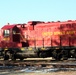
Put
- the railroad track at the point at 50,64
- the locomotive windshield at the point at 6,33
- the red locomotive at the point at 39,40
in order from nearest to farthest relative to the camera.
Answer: the railroad track at the point at 50,64 → the red locomotive at the point at 39,40 → the locomotive windshield at the point at 6,33

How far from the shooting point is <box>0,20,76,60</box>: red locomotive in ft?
78.1

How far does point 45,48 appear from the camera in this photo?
24234 mm

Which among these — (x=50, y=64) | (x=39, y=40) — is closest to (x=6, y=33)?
(x=39, y=40)

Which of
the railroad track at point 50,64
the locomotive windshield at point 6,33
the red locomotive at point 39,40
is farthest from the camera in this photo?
the locomotive windshield at point 6,33

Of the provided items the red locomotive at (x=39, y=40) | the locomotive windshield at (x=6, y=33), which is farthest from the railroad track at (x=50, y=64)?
the locomotive windshield at (x=6, y=33)

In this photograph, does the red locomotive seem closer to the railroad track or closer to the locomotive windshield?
the locomotive windshield

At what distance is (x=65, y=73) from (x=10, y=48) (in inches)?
491

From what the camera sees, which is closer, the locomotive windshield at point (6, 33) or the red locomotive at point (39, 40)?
the red locomotive at point (39, 40)

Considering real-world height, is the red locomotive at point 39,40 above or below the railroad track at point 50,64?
above

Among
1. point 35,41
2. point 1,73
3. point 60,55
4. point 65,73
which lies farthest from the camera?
point 35,41

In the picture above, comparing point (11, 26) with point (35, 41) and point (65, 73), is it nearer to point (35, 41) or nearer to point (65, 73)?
point (35, 41)

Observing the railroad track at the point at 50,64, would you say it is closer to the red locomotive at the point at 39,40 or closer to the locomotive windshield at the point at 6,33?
the red locomotive at the point at 39,40

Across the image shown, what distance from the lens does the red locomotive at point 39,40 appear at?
23.8 meters

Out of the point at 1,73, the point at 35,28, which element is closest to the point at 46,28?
the point at 35,28
